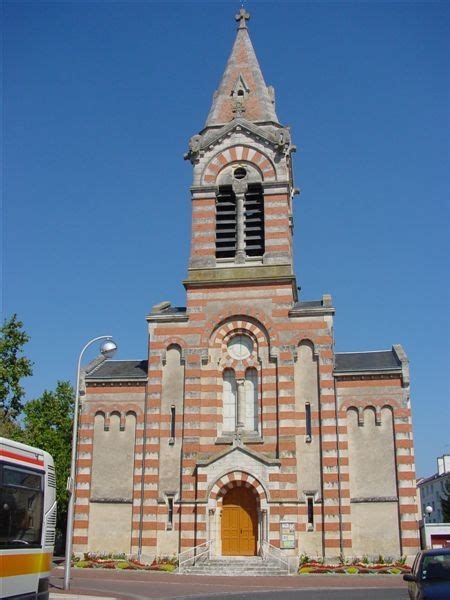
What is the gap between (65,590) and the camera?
20797mm

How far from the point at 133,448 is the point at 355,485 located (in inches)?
407

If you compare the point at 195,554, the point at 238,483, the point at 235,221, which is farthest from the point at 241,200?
the point at 195,554

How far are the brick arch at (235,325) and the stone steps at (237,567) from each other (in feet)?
31.8

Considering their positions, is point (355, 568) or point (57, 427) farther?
point (57, 427)

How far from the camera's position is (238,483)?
29062mm

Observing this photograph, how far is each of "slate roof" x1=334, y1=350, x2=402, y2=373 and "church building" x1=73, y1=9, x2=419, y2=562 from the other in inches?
3.8

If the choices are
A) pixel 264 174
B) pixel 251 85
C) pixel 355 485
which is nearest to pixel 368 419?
pixel 355 485

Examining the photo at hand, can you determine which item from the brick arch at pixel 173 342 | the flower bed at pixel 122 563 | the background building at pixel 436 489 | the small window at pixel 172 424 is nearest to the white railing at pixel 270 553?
the flower bed at pixel 122 563

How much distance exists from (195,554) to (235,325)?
10557 millimetres

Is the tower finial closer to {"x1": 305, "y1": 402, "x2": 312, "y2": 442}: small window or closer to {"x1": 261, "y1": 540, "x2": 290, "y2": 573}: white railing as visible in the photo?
{"x1": 305, "y1": 402, "x2": 312, "y2": 442}: small window

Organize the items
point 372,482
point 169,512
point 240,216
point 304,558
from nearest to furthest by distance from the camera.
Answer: point 304,558
point 372,482
point 169,512
point 240,216

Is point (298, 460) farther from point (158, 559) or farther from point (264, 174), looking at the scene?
point (264, 174)

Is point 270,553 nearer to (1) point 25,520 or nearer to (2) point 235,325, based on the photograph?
(2) point 235,325

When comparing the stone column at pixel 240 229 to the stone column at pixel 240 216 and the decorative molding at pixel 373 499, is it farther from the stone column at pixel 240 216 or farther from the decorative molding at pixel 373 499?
the decorative molding at pixel 373 499
